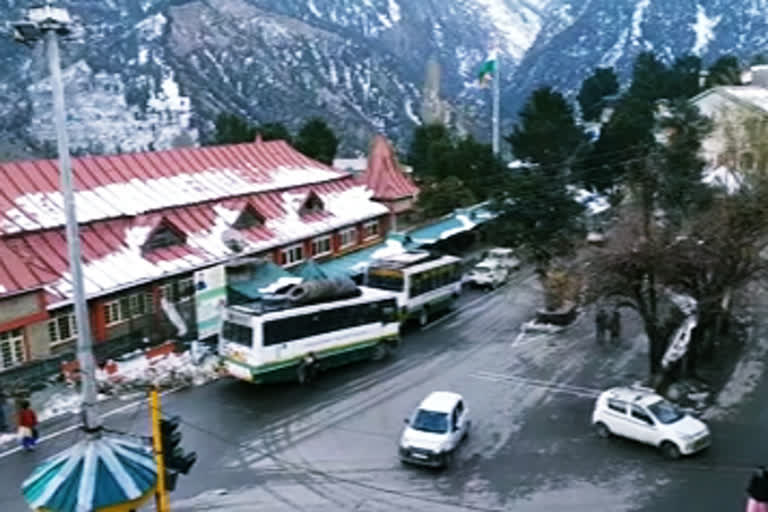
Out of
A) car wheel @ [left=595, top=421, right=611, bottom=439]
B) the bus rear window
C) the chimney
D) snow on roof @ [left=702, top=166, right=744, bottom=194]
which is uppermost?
the chimney

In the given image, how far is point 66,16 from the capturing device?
440 inches

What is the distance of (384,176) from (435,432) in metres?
33.1

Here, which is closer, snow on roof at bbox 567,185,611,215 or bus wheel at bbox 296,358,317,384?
bus wheel at bbox 296,358,317,384

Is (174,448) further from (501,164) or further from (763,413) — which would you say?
(501,164)

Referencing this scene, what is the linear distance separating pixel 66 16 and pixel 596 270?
18549 millimetres

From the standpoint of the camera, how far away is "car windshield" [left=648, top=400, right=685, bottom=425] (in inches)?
915

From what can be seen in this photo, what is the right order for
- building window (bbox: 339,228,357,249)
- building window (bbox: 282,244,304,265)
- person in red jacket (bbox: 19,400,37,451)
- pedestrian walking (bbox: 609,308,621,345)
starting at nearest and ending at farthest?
1. person in red jacket (bbox: 19,400,37,451)
2. pedestrian walking (bbox: 609,308,621,345)
3. building window (bbox: 282,244,304,265)
4. building window (bbox: 339,228,357,249)

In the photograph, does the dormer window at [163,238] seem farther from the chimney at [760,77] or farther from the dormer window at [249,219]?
the chimney at [760,77]

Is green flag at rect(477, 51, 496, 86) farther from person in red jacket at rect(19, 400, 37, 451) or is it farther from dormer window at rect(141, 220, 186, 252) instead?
person in red jacket at rect(19, 400, 37, 451)

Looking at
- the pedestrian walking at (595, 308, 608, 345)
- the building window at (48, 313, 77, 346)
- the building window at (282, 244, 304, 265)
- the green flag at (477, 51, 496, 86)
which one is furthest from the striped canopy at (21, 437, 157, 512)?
the green flag at (477, 51, 496, 86)

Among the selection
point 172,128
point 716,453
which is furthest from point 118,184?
point 172,128

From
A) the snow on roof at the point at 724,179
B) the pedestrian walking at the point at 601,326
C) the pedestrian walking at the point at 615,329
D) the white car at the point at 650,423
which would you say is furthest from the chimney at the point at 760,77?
the white car at the point at 650,423

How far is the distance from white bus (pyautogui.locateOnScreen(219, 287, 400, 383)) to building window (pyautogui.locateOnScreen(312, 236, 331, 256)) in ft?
46.2

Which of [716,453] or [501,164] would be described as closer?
[716,453]
